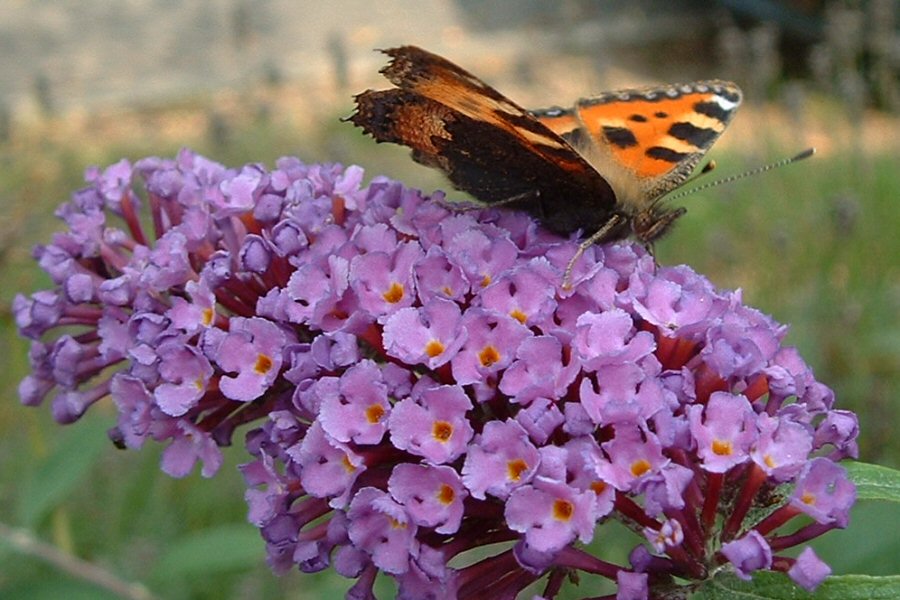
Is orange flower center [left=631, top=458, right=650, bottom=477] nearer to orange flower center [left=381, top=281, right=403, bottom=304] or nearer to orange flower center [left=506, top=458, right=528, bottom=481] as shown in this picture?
orange flower center [left=506, top=458, right=528, bottom=481]

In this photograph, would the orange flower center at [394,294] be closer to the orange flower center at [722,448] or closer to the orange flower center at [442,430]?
the orange flower center at [442,430]

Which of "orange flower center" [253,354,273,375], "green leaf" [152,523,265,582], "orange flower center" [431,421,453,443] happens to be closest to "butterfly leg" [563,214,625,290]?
"orange flower center" [431,421,453,443]

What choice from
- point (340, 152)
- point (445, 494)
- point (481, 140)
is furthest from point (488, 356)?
point (340, 152)

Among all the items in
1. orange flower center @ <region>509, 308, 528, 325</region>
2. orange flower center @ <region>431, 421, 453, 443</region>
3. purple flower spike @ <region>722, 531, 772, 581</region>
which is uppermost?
orange flower center @ <region>509, 308, 528, 325</region>

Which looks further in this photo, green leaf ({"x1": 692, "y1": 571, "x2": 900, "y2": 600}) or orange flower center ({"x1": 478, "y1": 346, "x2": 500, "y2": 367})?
orange flower center ({"x1": 478, "y1": 346, "x2": 500, "y2": 367})

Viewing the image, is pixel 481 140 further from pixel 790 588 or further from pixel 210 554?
pixel 210 554

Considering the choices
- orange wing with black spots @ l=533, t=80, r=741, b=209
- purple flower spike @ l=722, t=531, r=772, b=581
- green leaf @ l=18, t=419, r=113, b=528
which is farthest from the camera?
green leaf @ l=18, t=419, r=113, b=528
